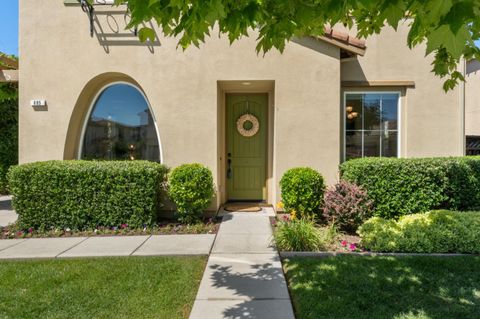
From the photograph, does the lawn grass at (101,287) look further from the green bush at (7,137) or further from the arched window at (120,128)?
the green bush at (7,137)

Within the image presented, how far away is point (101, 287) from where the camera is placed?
3625 millimetres

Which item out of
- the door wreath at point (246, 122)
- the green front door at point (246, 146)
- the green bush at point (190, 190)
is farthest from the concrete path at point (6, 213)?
the door wreath at point (246, 122)

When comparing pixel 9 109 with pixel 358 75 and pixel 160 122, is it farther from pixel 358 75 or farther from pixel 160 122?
pixel 358 75

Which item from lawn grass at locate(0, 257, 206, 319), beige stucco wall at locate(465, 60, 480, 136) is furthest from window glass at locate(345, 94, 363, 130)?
beige stucco wall at locate(465, 60, 480, 136)

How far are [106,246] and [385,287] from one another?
4.38 metres

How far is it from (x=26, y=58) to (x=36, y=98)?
0.96 metres

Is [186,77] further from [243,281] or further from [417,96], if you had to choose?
[417,96]

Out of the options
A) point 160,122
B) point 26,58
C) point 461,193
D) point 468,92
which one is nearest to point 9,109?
point 26,58

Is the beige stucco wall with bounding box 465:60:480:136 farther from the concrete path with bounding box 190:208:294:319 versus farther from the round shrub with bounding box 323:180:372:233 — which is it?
the concrete path with bounding box 190:208:294:319

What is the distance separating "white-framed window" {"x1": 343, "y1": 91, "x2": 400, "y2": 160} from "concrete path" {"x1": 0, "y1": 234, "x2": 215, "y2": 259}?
4.40 m

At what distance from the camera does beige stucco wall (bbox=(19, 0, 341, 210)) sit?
264 inches

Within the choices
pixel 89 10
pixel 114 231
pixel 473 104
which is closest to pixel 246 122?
pixel 114 231

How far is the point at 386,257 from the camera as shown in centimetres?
445

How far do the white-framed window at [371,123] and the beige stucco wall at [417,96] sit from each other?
0.23 m
